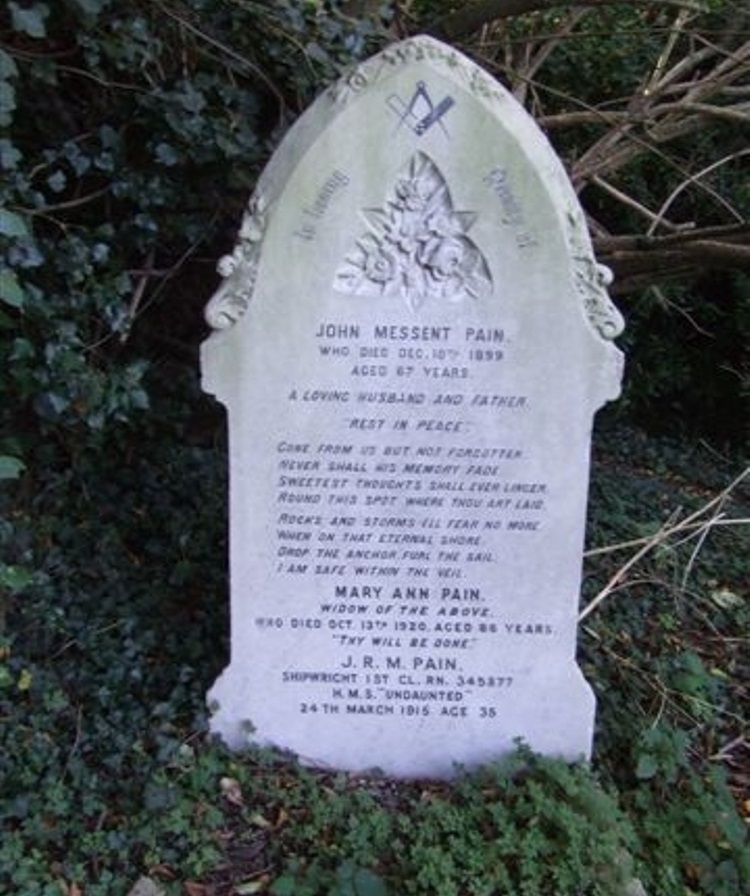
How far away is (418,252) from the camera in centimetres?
293

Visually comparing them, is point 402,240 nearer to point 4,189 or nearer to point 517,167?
point 517,167

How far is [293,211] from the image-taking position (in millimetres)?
2877

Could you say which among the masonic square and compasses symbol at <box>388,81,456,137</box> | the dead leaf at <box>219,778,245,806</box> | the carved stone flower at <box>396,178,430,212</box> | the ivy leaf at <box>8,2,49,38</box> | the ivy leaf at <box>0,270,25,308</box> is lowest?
the dead leaf at <box>219,778,245,806</box>

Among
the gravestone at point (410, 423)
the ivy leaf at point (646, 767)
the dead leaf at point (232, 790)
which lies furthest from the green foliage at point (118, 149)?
the ivy leaf at point (646, 767)

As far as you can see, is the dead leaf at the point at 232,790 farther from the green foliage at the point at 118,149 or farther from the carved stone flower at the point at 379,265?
the carved stone flower at the point at 379,265

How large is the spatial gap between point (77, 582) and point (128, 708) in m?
0.73

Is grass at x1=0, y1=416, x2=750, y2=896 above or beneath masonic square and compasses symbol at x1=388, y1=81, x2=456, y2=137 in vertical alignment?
beneath

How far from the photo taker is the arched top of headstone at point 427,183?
278 centimetres

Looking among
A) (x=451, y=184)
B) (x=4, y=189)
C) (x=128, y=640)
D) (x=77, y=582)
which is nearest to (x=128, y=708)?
(x=128, y=640)

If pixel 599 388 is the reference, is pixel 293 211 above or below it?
above

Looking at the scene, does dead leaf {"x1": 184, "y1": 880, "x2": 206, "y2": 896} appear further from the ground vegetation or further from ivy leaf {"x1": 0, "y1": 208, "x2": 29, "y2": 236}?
ivy leaf {"x1": 0, "y1": 208, "x2": 29, "y2": 236}

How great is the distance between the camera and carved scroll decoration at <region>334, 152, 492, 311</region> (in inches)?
114

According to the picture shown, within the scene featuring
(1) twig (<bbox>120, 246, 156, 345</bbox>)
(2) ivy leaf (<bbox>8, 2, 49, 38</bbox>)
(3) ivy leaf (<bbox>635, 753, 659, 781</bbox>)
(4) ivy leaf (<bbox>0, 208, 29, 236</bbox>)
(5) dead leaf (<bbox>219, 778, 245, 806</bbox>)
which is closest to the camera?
(4) ivy leaf (<bbox>0, 208, 29, 236</bbox>)

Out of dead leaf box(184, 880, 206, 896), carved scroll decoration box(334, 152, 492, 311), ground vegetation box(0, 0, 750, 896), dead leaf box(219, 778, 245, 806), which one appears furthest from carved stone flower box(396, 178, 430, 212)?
dead leaf box(184, 880, 206, 896)
